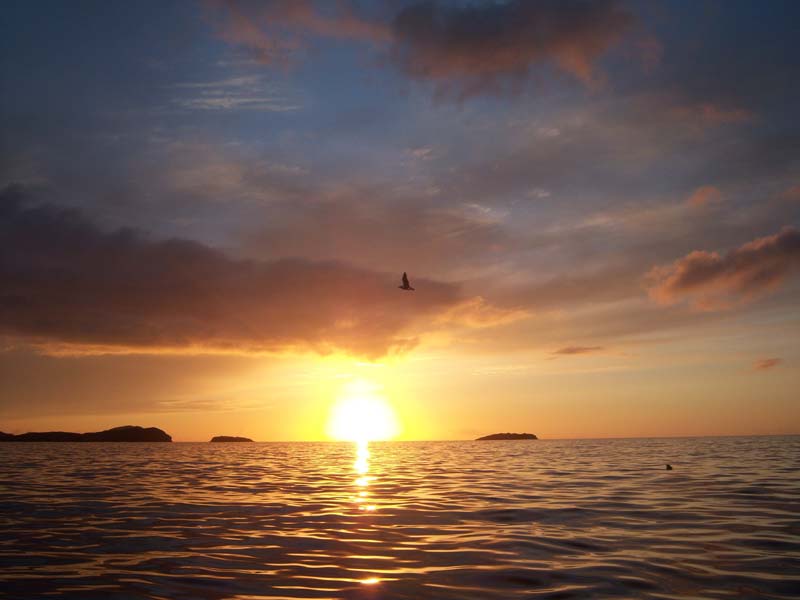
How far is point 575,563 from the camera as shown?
12.9 m

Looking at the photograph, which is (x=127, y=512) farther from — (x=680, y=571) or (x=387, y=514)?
(x=680, y=571)

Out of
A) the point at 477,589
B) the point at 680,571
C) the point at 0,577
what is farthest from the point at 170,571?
the point at 680,571

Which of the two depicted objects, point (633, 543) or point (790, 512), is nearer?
point (633, 543)

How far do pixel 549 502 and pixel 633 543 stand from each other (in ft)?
27.6

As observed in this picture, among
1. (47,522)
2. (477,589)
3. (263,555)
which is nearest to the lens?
(477,589)

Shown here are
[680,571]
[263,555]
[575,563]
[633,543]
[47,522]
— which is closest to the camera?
[680,571]

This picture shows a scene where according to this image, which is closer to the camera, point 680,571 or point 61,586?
point 61,586

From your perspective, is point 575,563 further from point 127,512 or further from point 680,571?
point 127,512

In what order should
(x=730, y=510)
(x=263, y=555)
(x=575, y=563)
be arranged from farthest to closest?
(x=730, y=510), (x=263, y=555), (x=575, y=563)

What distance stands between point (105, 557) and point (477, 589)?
28.3ft

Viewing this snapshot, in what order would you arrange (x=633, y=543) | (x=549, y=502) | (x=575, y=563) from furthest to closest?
(x=549, y=502), (x=633, y=543), (x=575, y=563)

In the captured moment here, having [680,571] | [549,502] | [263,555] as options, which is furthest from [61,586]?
[549,502]

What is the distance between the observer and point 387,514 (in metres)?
20.2

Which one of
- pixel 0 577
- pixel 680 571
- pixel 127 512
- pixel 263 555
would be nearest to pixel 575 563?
pixel 680 571
